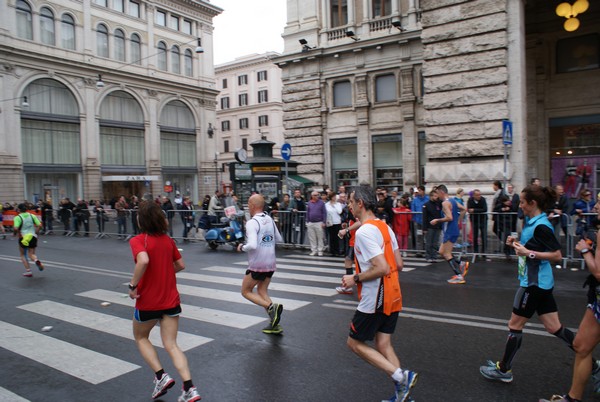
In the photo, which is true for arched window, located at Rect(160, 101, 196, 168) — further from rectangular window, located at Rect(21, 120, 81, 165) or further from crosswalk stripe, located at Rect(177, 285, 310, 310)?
crosswalk stripe, located at Rect(177, 285, 310, 310)

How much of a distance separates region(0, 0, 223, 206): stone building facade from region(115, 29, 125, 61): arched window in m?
0.09

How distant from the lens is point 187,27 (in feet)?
159

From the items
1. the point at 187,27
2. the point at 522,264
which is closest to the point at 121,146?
the point at 187,27

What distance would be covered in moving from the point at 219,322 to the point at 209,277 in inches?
142

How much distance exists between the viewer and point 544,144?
1758 centimetres

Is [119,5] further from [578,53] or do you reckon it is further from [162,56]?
[578,53]

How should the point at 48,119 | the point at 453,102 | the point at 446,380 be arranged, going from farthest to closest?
the point at 48,119, the point at 453,102, the point at 446,380

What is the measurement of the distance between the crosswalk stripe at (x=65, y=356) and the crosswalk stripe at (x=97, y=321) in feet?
2.05

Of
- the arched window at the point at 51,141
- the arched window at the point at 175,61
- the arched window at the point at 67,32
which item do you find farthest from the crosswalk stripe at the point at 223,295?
the arched window at the point at 175,61

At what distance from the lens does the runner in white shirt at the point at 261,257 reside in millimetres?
6031

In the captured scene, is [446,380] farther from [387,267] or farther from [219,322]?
[219,322]

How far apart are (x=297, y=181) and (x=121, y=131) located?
2492 cm

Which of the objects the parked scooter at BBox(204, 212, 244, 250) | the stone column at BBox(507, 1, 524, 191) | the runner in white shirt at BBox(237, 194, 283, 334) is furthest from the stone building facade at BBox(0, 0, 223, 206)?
the runner in white shirt at BBox(237, 194, 283, 334)

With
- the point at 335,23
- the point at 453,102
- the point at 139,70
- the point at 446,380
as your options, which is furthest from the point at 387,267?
the point at 139,70
